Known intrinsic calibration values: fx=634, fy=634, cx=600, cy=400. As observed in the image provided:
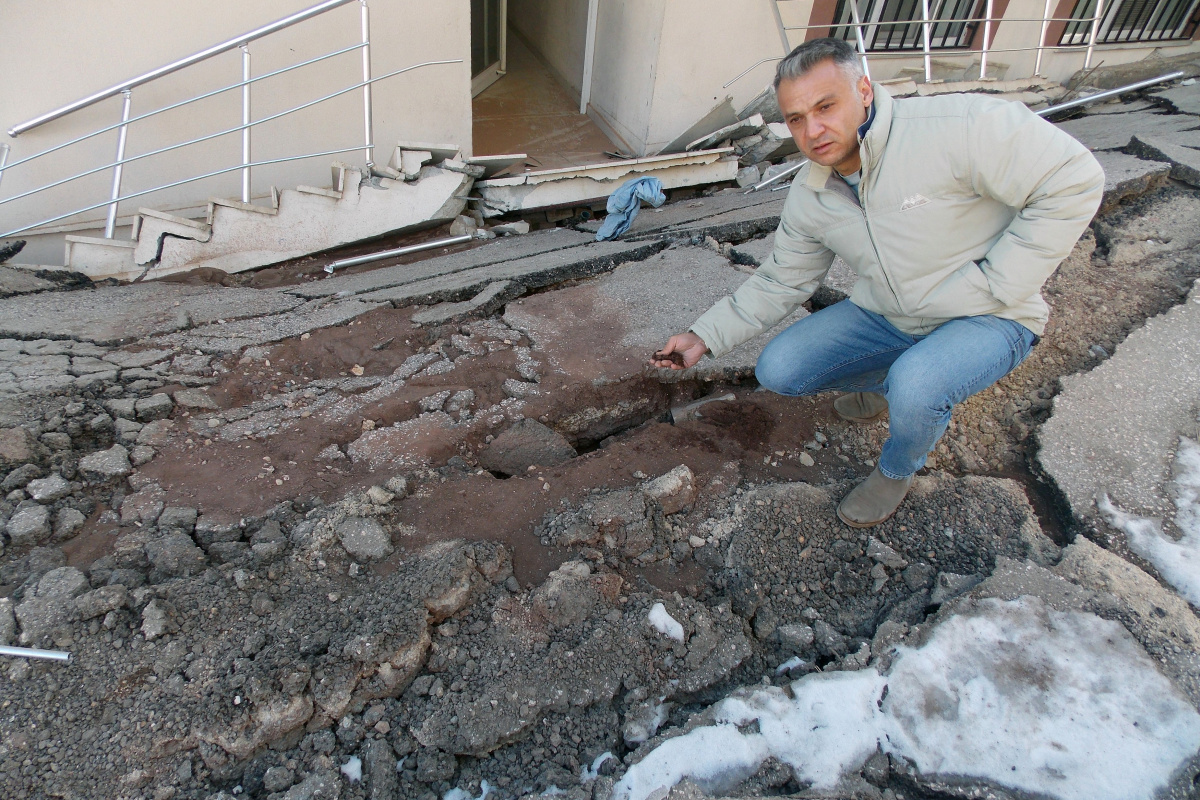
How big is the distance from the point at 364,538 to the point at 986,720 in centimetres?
178

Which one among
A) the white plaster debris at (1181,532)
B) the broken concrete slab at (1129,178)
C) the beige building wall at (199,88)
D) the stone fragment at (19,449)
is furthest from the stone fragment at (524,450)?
the beige building wall at (199,88)

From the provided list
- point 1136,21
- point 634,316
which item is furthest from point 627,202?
point 1136,21

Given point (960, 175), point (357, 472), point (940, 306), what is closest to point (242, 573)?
point (357, 472)

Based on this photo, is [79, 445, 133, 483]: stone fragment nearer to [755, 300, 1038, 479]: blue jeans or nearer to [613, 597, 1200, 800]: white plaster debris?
[613, 597, 1200, 800]: white plaster debris

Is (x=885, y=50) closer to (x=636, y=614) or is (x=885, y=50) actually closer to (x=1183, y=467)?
(x=1183, y=467)

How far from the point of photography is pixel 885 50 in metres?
6.75

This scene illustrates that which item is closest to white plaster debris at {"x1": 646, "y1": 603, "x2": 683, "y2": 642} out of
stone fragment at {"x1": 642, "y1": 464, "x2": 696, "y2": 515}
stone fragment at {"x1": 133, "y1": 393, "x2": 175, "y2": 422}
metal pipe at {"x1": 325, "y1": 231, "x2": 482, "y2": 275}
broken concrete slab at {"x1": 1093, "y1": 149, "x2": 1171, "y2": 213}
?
stone fragment at {"x1": 642, "y1": 464, "x2": 696, "y2": 515}

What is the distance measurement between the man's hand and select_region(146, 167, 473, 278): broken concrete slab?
10.7 ft

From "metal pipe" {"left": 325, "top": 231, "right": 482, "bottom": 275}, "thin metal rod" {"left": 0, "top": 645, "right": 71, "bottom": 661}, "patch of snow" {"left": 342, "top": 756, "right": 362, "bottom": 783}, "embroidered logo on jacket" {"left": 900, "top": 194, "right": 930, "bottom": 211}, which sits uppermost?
"embroidered logo on jacket" {"left": 900, "top": 194, "right": 930, "bottom": 211}

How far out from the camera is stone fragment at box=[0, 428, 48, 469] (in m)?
2.21

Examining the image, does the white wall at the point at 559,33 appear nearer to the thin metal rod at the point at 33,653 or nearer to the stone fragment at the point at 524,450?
the stone fragment at the point at 524,450

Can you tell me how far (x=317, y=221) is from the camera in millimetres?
4539

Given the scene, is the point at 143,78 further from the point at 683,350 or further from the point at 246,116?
the point at 683,350

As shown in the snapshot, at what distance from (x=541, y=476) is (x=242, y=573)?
3.24 ft
